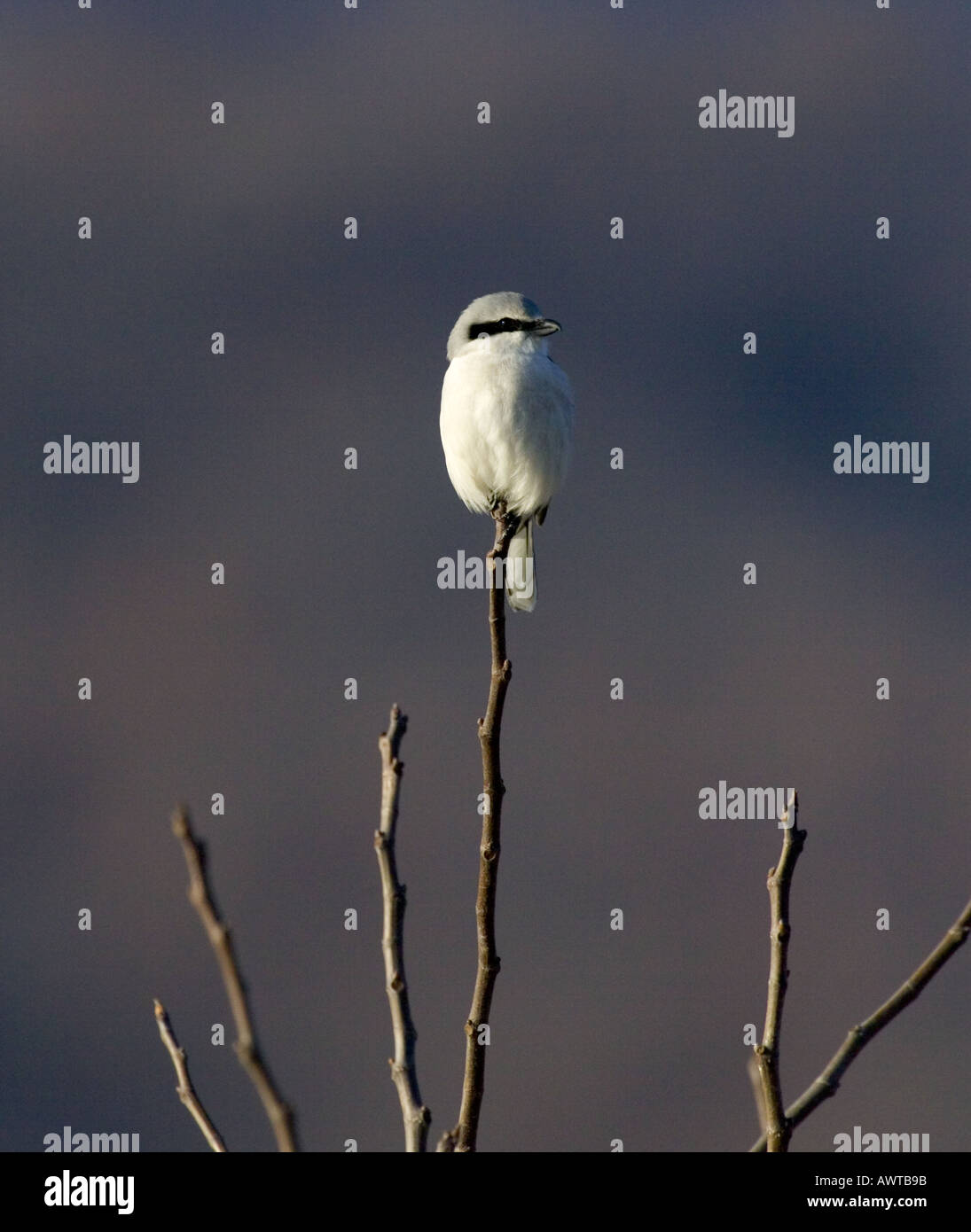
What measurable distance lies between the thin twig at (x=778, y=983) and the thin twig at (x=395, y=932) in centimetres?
44

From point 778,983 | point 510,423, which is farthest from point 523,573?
point 778,983

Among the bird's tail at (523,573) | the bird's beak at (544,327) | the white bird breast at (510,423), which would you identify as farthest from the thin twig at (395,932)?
the bird's tail at (523,573)

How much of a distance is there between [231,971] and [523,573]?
4.75m

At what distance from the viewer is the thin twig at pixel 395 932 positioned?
1869 mm

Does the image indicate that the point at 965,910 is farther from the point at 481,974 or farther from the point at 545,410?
the point at 545,410

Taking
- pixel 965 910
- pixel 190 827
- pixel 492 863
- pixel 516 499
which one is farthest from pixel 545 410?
pixel 190 827

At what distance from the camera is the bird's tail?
5945 mm

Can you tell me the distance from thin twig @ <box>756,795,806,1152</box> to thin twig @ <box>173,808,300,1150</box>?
26.7 inches

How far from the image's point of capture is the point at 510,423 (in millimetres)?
5348

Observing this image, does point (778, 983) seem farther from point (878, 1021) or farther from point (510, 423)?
point (510, 423)

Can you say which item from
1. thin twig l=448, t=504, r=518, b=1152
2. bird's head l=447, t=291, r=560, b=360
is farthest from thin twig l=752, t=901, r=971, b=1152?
bird's head l=447, t=291, r=560, b=360

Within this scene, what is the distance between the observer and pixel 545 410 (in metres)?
5.41
